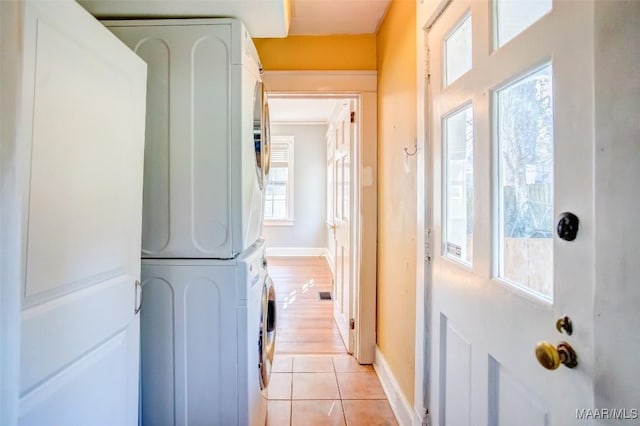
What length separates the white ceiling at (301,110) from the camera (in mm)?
4932

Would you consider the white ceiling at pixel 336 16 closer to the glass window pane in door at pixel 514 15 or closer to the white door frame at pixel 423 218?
the white door frame at pixel 423 218

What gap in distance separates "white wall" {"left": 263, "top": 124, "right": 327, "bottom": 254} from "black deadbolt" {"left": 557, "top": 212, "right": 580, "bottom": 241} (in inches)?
240

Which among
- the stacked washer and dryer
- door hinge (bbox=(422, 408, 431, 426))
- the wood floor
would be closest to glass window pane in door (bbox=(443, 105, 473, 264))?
door hinge (bbox=(422, 408, 431, 426))

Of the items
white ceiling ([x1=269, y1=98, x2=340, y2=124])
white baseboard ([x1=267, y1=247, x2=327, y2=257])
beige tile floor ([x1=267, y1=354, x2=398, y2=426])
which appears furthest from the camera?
white baseboard ([x1=267, y1=247, x2=327, y2=257])

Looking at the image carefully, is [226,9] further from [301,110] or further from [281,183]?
[281,183]

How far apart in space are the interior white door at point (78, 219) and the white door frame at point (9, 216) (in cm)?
6

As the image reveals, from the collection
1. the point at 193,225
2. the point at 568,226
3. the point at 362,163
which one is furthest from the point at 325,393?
the point at 568,226

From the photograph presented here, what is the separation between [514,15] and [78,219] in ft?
3.92

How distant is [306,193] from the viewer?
6.71 meters

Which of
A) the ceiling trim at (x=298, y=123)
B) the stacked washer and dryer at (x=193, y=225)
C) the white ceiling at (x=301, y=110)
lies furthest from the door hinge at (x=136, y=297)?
the ceiling trim at (x=298, y=123)

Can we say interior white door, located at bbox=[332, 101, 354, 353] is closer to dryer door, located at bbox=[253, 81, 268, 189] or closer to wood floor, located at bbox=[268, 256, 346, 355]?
wood floor, located at bbox=[268, 256, 346, 355]

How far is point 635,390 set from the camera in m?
0.49

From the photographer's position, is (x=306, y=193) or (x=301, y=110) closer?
(x=301, y=110)

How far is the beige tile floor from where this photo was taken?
6.13ft
